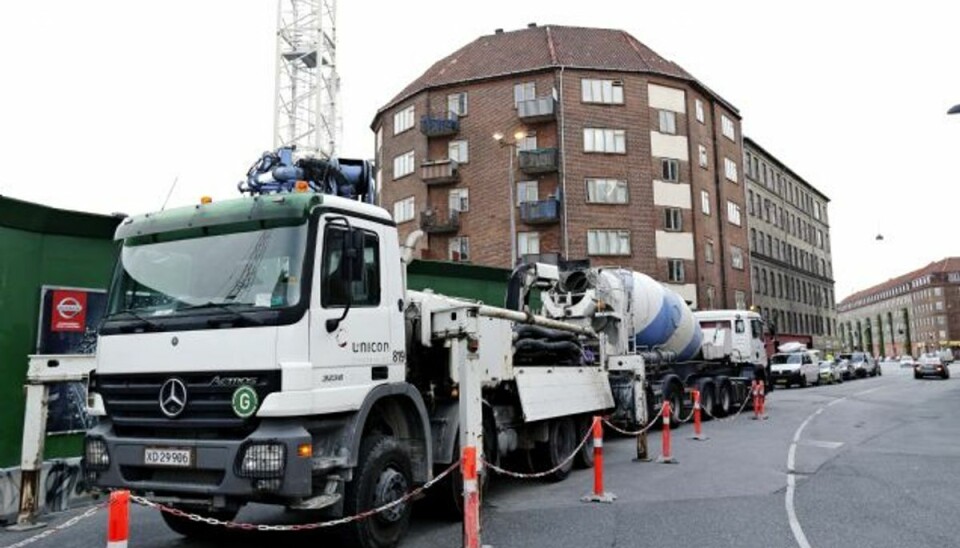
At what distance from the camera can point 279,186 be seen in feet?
27.8

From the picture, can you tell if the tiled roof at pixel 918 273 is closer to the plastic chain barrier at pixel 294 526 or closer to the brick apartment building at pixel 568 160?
the brick apartment building at pixel 568 160

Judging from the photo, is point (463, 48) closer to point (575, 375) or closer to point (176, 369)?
point (575, 375)

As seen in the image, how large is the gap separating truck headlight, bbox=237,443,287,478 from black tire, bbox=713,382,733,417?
682 inches

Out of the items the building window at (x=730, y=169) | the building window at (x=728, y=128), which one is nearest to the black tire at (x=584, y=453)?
the building window at (x=730, y=169)

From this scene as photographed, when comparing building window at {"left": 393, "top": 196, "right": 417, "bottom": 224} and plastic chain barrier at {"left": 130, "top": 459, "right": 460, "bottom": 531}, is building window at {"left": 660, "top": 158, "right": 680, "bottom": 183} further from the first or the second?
plastic chain barrier at {"left": 130, "top": 459, "right": 460, "bottom": 531}

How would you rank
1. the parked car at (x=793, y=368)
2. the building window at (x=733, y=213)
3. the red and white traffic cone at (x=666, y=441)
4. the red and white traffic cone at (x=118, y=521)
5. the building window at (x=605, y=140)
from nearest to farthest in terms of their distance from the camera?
the red and white traffic cone at (x=118, y=521)
the red and white traffic cone at (x=666, y=441)
the parked car at (x=793, y=368)
the building window at (x=605, y=140)
the building window at (x=733, y=213)

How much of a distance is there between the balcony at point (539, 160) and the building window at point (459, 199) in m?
4.08

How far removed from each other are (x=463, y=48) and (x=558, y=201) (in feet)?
48.7

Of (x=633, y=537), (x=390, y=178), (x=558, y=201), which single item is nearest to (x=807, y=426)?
(x=633, y=537)

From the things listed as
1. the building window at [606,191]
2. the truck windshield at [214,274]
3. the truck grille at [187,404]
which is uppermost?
the building window at [606,191]

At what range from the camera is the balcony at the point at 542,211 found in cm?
3906

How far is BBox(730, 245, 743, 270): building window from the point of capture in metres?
47.0

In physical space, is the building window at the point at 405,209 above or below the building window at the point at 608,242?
above

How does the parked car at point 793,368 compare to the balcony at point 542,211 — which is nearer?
the parked car at point 793,368
